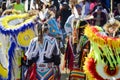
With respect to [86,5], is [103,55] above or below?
above

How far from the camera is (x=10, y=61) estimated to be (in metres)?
12.4

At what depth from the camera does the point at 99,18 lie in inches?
549

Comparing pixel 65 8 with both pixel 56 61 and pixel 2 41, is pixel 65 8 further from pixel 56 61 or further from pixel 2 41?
pixel 56 61

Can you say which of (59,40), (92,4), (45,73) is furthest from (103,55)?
(92,4)

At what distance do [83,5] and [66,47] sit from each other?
2854 millimetres

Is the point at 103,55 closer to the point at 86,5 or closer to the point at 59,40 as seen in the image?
the point at 59,40

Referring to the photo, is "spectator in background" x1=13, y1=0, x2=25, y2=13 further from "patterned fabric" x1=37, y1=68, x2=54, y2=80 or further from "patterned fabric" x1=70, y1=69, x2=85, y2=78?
"patterned fabric" x1=37, y1=68, x2=54, y2=80

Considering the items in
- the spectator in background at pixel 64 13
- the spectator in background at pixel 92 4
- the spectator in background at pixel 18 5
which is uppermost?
the spectator in background at pixel 92 4

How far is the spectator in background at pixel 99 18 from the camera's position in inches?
542

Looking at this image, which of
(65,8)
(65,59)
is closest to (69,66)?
(65,59)

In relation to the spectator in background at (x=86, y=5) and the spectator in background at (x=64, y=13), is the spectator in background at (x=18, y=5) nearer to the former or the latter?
the spectator in background at (x=64, y=13)

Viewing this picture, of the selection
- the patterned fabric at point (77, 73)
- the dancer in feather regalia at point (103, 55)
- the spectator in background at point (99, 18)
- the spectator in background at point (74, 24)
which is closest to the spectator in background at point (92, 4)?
the spectator in background at point (74, 24)

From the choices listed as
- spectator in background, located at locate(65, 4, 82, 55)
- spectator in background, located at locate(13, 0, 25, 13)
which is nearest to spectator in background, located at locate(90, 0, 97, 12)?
spectator in background, located at locate(65, 4, 82, 55)

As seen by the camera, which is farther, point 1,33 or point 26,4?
point 26,4
